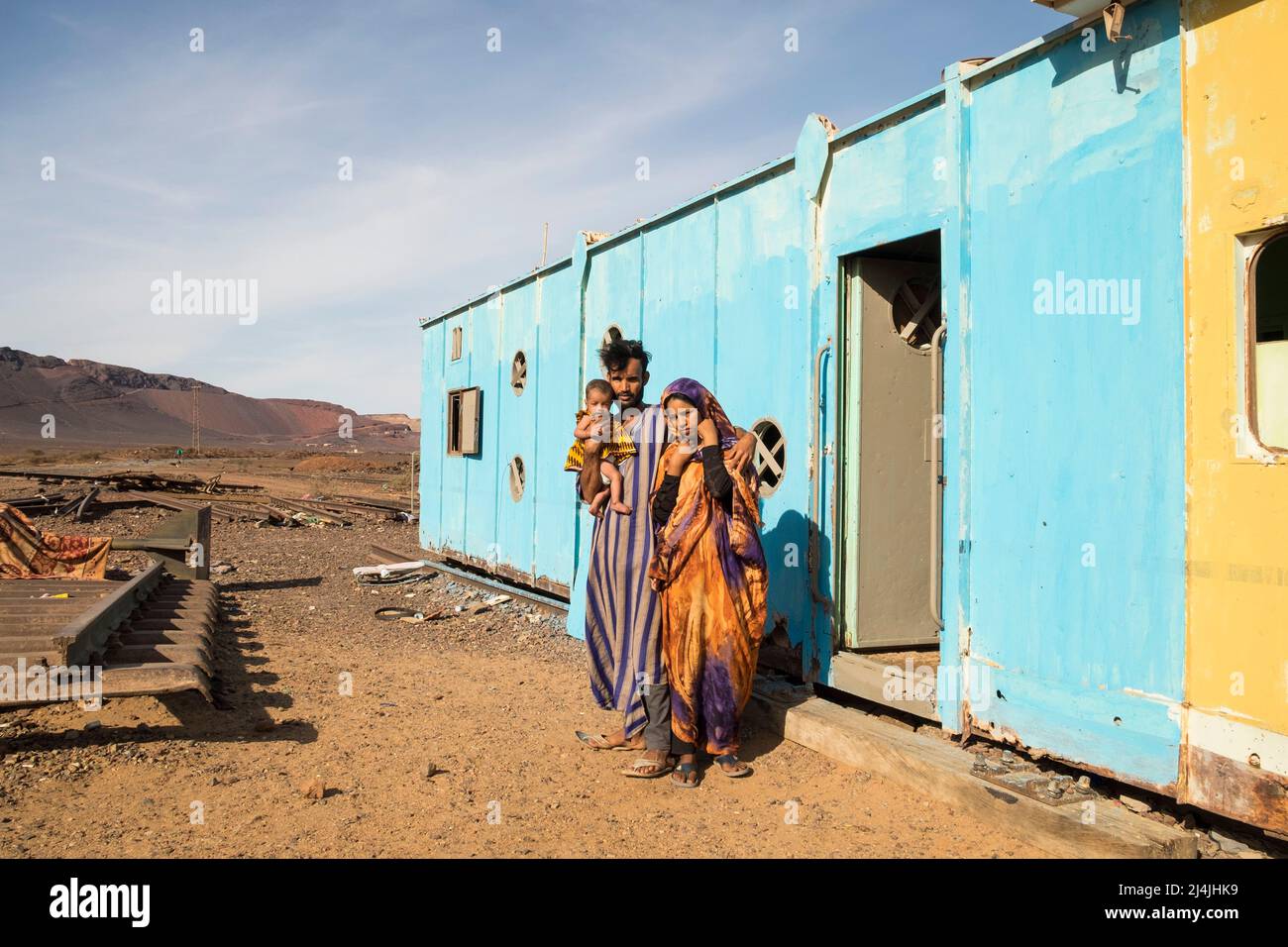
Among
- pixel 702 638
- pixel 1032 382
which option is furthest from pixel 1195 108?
pixel 702 638

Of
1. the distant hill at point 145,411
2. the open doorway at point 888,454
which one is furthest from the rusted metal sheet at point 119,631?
the distant hill at point 145,411

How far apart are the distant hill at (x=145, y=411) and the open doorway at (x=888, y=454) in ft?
300

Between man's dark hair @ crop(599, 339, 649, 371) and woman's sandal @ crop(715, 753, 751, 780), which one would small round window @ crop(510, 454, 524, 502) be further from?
woman's sandal @ crop(715, 753, 751, 780)

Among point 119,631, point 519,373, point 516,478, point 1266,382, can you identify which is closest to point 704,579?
point 1266,382

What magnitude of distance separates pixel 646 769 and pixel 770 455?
209 cm

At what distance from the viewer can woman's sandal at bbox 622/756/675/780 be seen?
4102 millimetres

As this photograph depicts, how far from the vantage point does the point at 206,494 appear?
864 inches

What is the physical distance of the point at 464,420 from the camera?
10.6 m

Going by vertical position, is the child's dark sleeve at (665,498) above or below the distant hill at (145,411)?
below

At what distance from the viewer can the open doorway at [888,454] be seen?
4863mm

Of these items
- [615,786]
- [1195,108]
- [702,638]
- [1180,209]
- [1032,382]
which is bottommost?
[615,786]

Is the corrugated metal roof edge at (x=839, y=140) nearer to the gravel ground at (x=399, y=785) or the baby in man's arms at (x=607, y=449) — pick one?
the baby in man's arms at (x=607, y=449)

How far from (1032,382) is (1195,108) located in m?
1.11
